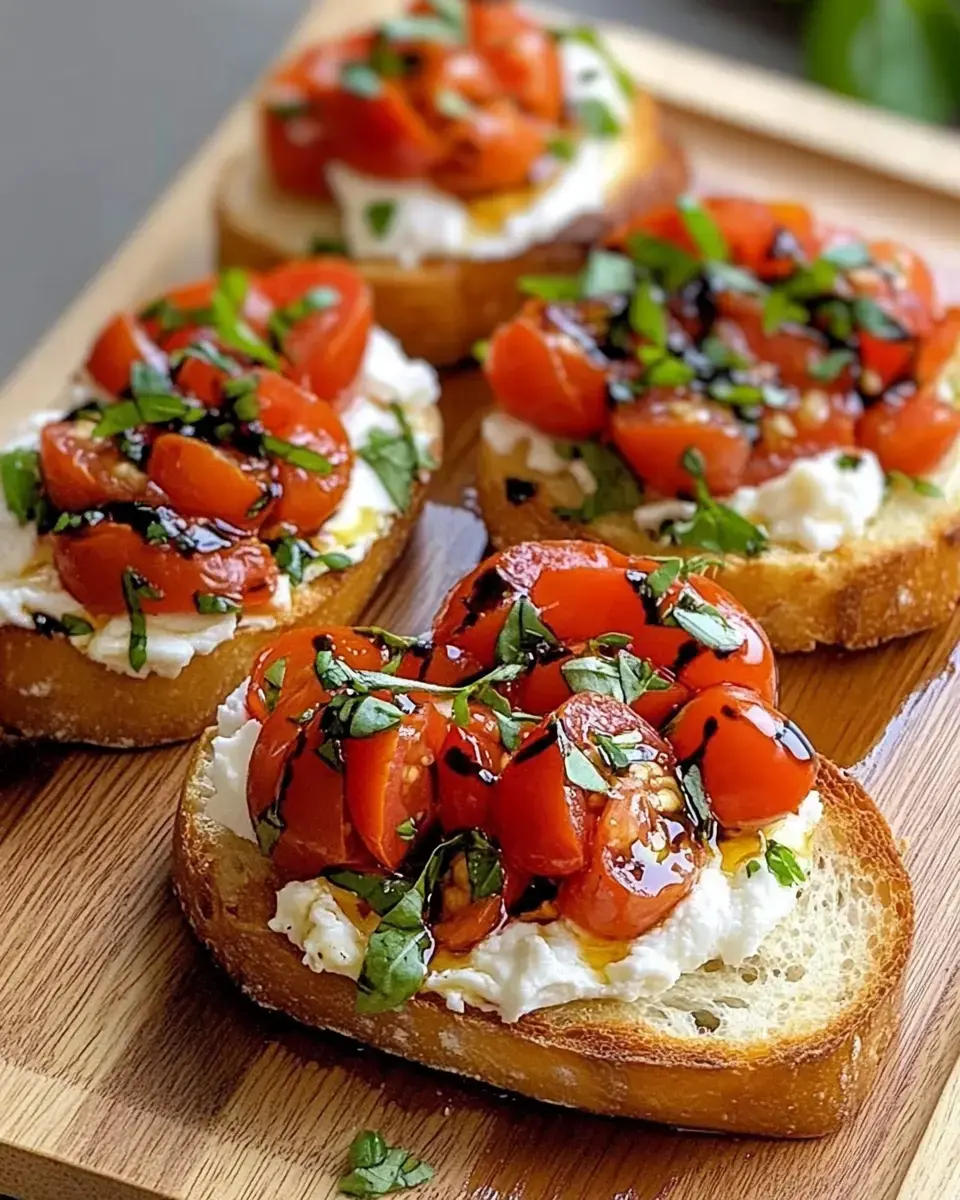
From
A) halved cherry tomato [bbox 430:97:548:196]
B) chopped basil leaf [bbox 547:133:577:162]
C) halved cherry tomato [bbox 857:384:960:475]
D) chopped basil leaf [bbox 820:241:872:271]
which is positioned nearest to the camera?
halved cherry tomato [bbox 857:384:960:475]

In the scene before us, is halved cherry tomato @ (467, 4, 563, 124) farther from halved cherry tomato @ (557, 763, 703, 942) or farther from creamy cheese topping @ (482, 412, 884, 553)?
halved cherry tomato @ (557, 763, 703, 942)

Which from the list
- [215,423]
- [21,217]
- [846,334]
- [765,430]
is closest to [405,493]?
[215,423]

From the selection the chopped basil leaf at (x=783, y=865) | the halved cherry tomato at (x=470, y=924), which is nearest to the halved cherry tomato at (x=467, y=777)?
the halved cherry tomato at (x=470, y=924)

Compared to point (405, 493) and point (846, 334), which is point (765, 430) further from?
point (405, 493)

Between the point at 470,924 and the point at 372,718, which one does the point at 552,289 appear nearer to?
the point at 372,718

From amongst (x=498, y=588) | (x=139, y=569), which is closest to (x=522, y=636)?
(x=498, y=588)

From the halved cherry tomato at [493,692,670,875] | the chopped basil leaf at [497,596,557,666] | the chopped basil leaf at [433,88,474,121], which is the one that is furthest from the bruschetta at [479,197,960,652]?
the halved cherry tomato at [493,692,670,875]
